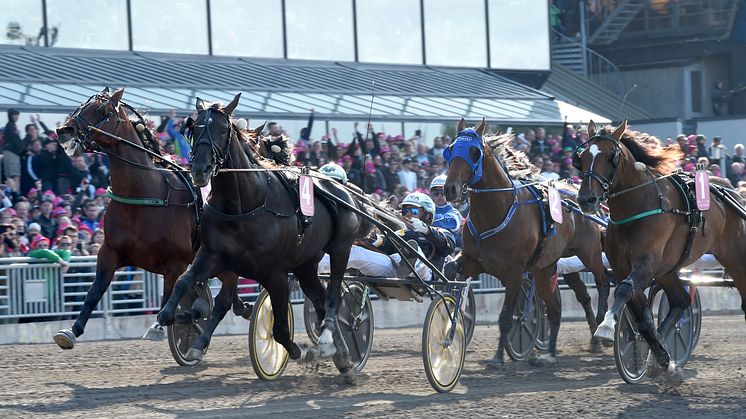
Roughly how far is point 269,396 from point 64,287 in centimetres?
510

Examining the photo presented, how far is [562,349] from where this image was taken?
12695 mm

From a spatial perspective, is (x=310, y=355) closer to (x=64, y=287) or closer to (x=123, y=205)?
(x=123, y=205)

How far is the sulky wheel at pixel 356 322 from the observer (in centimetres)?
1022

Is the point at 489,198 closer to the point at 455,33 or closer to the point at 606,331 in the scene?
the point at 606,331

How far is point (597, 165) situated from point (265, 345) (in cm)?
285

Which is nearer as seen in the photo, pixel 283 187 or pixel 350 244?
pixel 283 187

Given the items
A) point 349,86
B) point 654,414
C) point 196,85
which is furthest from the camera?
point 349,86

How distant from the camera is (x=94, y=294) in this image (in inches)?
381

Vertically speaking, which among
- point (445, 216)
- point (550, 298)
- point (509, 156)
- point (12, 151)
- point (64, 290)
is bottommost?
point (550, 298)

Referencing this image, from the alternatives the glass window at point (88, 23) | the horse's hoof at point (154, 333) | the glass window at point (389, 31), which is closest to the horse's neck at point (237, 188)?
the horse's hoof at point (154, 333)

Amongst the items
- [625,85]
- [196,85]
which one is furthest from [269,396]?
[625,85]

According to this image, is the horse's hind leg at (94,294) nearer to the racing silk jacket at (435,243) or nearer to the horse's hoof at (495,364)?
the racing silk jacket at (435,243)

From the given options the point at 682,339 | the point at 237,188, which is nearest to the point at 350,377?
the point at 237,188

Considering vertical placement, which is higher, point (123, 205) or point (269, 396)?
point (123, 205)
